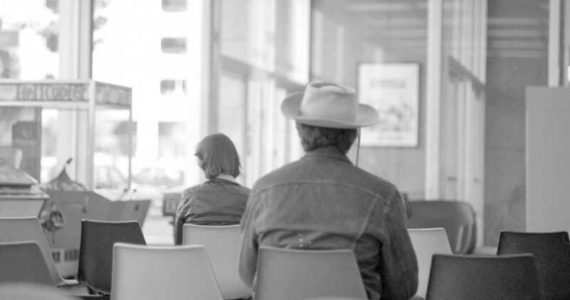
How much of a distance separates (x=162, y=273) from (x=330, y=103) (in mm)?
885

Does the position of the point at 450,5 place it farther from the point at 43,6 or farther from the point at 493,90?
the point at 43,6

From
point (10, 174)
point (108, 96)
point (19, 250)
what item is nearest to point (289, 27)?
point (108, 96)

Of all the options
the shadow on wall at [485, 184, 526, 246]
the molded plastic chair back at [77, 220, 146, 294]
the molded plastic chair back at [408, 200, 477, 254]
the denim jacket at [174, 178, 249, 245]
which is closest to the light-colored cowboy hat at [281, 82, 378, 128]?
the molded plastic chair back at [77, 220, 146, 294]

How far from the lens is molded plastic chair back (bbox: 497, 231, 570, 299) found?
19.3 feet

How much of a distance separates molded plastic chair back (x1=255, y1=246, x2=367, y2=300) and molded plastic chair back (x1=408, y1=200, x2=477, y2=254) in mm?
7127

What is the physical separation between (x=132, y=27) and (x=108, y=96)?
2005mm

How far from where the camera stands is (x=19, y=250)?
4.33m

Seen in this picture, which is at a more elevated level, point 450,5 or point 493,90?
point 450,5

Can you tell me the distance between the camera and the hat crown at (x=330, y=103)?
12.7ft

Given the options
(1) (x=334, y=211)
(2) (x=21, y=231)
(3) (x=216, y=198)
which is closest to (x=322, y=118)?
(1) (x=334, y=211)

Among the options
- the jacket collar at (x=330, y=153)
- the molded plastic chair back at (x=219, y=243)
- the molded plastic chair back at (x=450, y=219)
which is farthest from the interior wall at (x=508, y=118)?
the jacket collar at (x=330, y=153)

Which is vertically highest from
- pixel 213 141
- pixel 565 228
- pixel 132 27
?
pixel 132 27

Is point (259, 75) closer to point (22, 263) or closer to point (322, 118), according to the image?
point (22, 263)

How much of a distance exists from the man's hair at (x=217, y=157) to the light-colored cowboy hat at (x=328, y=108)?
98.3 inches
